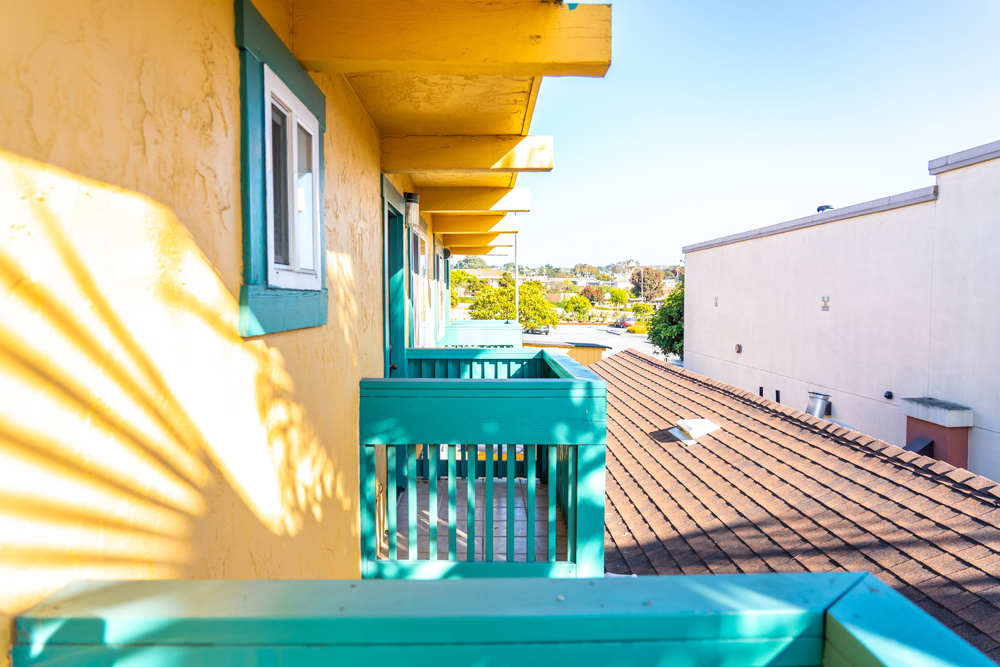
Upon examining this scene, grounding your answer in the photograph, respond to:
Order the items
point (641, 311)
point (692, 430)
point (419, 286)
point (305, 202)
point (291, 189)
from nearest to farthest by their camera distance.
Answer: point (291, 189) → point (305, 202) → point (692, 430) → point (419, 286) → point (641, 311)

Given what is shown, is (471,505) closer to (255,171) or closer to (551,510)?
(551,510)

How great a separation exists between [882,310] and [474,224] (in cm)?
1012

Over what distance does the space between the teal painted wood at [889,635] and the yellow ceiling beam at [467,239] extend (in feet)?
35.9

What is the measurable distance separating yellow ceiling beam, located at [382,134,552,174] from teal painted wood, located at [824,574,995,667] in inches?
144

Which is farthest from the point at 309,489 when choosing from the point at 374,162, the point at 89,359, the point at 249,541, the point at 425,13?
the point at 374,162

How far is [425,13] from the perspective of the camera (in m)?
2.30

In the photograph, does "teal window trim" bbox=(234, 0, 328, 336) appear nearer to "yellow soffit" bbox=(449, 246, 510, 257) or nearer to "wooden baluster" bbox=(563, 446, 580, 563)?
"wooden baluster" bbox=(563, 446, 580, 563)

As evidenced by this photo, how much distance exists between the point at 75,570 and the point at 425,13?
7.51 ft

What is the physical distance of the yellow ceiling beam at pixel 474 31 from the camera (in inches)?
90.3

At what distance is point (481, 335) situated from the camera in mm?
11062

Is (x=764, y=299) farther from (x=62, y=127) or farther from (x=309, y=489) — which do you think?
(x=62, y=127)

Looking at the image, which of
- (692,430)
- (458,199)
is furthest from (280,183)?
(692,430)

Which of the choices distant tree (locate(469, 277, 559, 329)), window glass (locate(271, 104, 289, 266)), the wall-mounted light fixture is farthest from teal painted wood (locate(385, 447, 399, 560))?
distant tree (locate(469, 277, 559, 329))

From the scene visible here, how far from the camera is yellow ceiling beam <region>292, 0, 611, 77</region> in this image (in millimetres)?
2293
